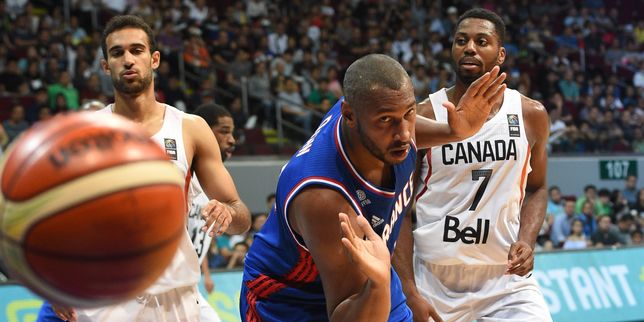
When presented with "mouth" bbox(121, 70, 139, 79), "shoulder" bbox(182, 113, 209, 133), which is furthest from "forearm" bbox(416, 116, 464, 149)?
"mouth" bbox(121, 70, 139, 79)

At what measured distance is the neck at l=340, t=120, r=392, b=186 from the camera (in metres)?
3.56

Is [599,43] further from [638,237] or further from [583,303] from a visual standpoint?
[583,303]

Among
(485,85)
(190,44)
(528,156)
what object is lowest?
(190,44)

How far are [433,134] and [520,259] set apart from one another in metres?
0.94

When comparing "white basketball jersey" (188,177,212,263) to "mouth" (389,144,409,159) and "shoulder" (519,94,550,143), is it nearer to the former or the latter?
"shoulder" (519,94,550,143)

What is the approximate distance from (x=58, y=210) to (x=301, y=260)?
136cm

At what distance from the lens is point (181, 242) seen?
4.28 m

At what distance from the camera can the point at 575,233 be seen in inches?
492

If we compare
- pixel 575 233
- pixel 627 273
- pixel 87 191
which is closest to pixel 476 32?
pixel 87 191

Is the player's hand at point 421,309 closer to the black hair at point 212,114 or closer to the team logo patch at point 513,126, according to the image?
the team logo patch at point 513,126

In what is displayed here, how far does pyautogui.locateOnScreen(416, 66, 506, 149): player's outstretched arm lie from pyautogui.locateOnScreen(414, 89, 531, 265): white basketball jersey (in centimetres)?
60

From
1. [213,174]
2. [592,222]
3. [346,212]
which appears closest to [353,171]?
[346,212]

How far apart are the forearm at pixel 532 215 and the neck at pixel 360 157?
162 centimetres

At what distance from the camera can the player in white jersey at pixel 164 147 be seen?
4.31 meters
